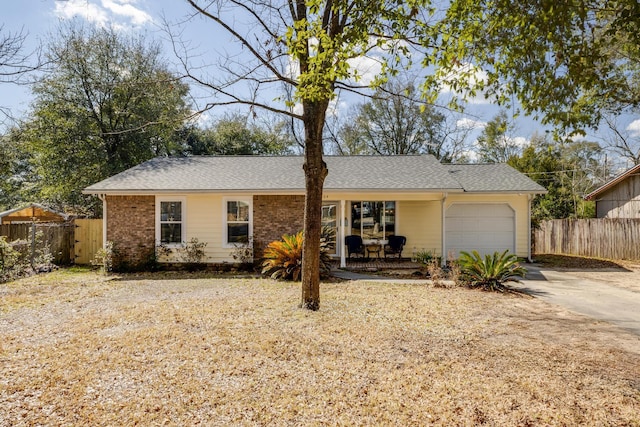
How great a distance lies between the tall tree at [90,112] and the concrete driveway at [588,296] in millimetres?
16950

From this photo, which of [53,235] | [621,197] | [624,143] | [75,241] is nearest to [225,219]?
[75,241]

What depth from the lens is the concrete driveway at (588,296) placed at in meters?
6.59

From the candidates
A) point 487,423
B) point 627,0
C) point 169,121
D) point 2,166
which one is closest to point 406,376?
point 487,423

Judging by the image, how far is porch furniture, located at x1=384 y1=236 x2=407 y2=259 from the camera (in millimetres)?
13008

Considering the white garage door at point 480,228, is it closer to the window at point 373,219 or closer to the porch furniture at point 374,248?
the window at point 373,219

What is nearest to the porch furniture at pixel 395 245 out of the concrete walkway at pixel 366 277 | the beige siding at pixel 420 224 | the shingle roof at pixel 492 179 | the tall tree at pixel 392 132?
the beige siding at pixel 420 224

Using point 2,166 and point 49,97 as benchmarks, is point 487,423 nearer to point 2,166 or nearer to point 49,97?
point 2,166

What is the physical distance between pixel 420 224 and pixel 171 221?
8697 millimetres

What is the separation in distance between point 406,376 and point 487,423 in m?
1.00

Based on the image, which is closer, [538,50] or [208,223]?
[538,50]

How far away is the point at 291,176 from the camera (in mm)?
12953

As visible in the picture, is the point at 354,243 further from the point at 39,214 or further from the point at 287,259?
the point at 39,214

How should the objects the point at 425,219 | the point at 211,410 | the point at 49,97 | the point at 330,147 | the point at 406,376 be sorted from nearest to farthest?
1. the point at 211,410
2. the point at 406,376
3. the point at 425,219
4. the point at 49,97
5. the point at 330,147

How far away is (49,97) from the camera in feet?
64.2
